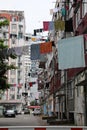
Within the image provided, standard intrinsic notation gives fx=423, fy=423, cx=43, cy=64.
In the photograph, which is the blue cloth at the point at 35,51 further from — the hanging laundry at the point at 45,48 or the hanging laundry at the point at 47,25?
the hanging laundry at the point at 47,25

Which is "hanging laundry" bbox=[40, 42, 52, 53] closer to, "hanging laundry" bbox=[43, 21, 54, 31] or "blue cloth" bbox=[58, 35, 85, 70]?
"hanging laundry" bbox=[43, 21, 54, 31]

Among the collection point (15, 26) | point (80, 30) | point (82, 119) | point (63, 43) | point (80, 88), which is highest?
point (15, 26)

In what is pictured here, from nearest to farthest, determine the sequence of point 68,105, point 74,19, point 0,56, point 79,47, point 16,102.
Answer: point 79,47, point 0,56, point 74,19, point 68,105, point 16,102

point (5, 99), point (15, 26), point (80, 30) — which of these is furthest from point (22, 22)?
point (80, 30)

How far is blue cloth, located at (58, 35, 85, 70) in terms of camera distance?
21.9 meters

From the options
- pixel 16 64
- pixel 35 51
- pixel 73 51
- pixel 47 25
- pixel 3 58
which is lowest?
pixel 73 51

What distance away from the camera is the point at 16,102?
119938mm

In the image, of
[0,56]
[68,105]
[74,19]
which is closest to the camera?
[0,56]

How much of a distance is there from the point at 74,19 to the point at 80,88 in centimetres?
701

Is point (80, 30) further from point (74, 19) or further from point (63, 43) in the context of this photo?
point (63, 43)

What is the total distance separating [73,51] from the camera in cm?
2212

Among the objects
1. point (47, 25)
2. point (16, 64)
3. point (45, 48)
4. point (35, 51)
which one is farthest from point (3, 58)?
point (16, 64)

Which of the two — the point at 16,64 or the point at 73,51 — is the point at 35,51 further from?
the point at 16,64

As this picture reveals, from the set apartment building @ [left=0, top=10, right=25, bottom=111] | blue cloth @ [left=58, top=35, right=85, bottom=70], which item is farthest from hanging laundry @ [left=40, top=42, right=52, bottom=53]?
apartment building @ [left=0, top=10, right=25, bottom=111]
